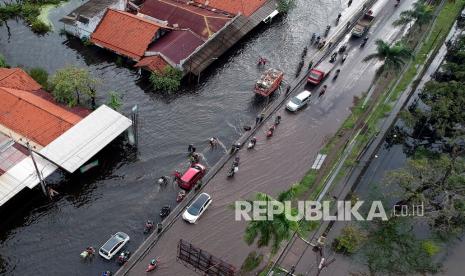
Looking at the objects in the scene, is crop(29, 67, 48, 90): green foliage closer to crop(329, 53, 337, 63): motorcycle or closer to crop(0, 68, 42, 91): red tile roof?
crop(0, 68, 42, 91): red tile roof

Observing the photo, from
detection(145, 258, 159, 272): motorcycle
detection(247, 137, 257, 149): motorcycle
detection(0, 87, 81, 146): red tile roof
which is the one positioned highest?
detection(247, 137, 257, 149): motorcycle

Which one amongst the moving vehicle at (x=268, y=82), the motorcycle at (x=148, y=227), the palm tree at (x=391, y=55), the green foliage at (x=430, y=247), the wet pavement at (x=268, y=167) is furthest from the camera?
the moving vehicle at (x=268, y=82)

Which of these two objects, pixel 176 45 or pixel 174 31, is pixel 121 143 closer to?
pixel 176 45

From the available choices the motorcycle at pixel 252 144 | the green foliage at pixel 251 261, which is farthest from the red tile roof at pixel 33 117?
the green foliage at pixel 251 261

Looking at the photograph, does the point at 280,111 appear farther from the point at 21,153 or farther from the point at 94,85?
the point at 21,153

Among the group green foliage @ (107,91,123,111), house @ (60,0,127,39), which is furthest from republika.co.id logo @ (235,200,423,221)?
house @ (60,0,127,39)

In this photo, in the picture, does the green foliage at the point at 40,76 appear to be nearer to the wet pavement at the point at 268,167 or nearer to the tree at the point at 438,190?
the wet pavement at the point at 268,167
